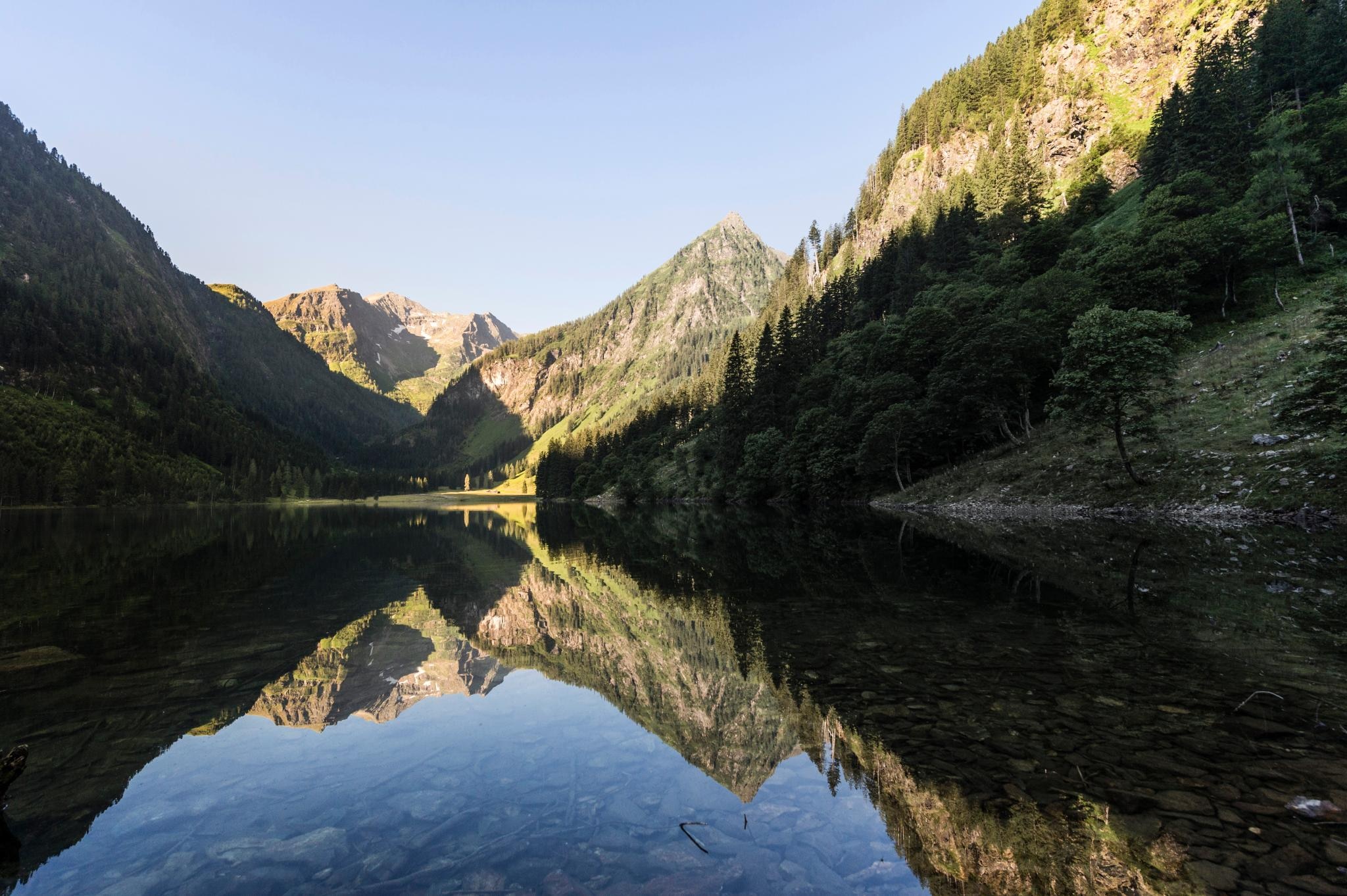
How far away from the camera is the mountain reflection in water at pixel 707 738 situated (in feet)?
22.9

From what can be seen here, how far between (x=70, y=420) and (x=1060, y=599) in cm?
23725

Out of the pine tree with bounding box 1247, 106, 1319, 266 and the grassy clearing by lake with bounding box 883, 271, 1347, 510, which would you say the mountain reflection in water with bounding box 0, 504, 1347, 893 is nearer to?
the grassy clearing by lake with bounding box 883, 271, 1347, 510

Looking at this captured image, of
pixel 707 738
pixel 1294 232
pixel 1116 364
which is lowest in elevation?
pixel 707 738

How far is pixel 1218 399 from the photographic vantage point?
4634 cm

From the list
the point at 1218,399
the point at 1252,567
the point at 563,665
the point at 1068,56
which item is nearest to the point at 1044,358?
the point at 1218,399

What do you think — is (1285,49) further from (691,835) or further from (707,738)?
(691,835)

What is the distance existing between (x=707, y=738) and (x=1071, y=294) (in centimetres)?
7172

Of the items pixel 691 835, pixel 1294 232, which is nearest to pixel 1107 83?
pixel 1294 232

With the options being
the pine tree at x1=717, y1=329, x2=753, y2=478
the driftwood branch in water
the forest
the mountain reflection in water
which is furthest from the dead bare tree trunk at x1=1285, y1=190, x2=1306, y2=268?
the driftwood branch in water

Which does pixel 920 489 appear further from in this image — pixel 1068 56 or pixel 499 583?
pixel 1068 56

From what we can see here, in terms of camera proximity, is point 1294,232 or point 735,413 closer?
point 1294,232

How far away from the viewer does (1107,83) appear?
13375cm

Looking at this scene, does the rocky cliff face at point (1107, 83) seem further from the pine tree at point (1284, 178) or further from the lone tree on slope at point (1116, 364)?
the lone tree on slope at point (1116, 364)

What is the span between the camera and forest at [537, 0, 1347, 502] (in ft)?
169
